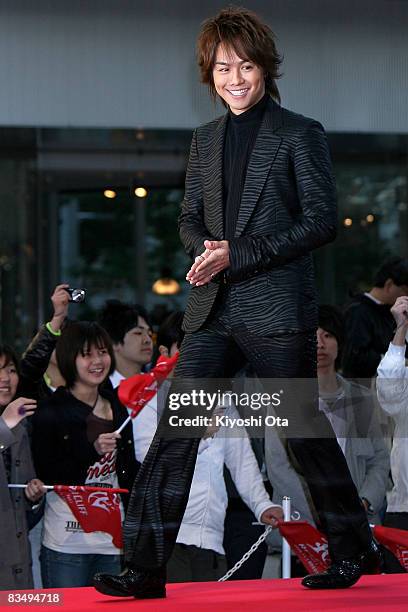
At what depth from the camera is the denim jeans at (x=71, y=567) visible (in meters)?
4.82

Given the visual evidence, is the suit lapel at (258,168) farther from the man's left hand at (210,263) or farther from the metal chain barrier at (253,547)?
the metal chain barrier at (253,547)

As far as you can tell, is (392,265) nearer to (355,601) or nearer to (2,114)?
(2,114)

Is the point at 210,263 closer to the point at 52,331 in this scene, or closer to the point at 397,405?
the point at 397,405

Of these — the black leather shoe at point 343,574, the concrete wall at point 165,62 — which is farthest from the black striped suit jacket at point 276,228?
the concrete wall at point 165,62

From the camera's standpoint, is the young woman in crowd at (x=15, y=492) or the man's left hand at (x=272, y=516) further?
the man's left hand at (x=272, y=516)

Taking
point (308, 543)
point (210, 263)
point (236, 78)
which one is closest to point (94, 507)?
point (308, 543)

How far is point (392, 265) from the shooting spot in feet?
22.5

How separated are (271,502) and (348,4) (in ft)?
11.2

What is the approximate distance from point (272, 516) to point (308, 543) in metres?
0.34

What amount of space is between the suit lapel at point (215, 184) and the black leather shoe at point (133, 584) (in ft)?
3.36

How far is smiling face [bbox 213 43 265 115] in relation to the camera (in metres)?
3.57

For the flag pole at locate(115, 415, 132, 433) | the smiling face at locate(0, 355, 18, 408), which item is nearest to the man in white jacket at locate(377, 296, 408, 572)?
the flag pole at locate(115, 415, 132, 433)

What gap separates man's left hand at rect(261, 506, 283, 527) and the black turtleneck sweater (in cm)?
165

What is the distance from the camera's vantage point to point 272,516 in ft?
15.9
